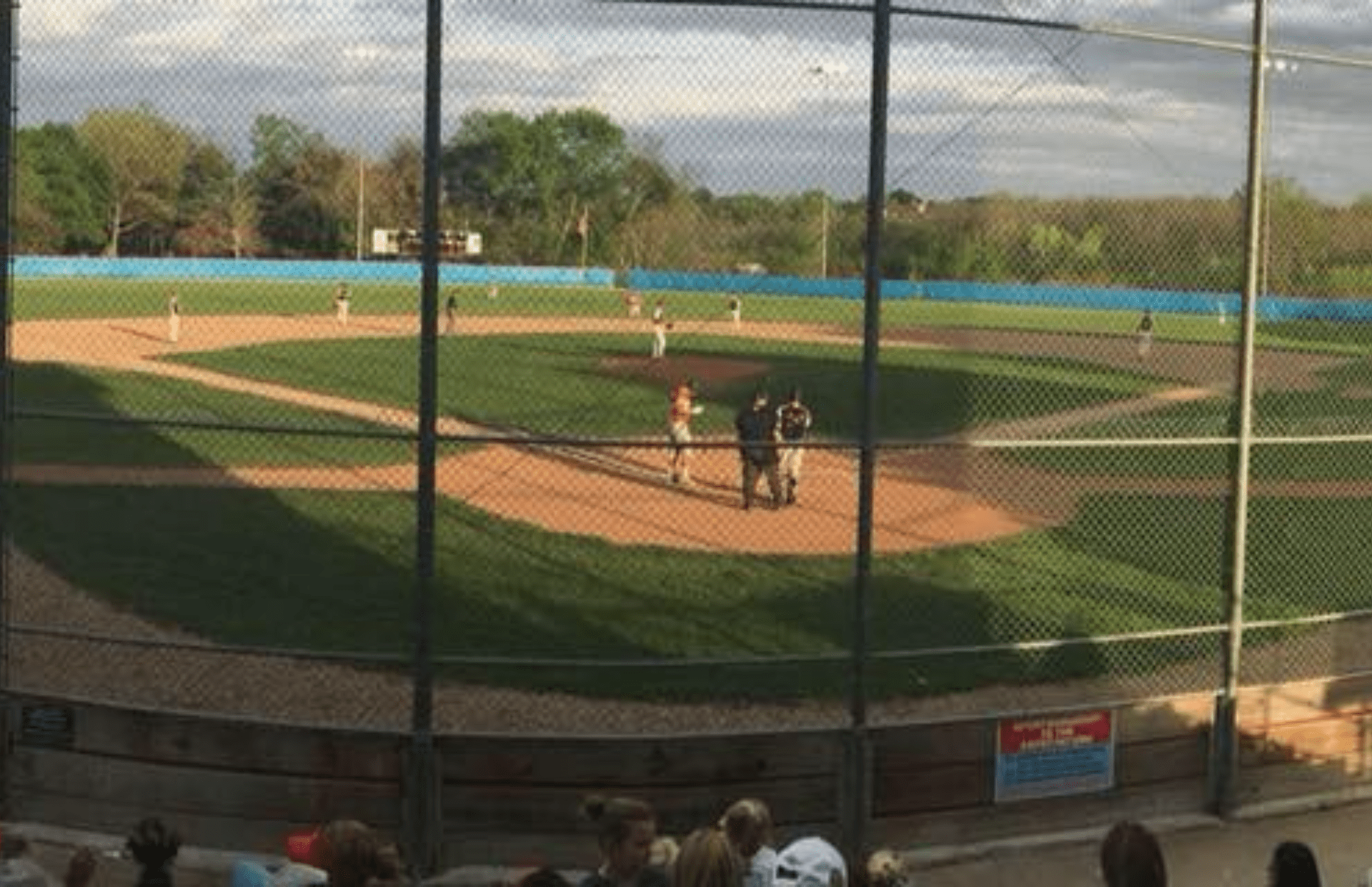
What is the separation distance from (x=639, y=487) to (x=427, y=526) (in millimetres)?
9983

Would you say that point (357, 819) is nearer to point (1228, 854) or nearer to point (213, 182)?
point (213, 182)

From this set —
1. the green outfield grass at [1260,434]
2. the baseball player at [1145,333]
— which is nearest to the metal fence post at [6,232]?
the baseball player at [1145,333]

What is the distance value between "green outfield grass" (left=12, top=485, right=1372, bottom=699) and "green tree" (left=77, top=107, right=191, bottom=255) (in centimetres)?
362

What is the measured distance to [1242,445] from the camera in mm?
10164

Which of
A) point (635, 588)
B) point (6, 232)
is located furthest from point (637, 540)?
point (6, 232)

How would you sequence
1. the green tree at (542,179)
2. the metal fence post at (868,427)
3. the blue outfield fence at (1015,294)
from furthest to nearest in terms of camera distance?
the blue outfield fence at (1015,294), the green tree at (542,179), the metal fence post at (868,427)

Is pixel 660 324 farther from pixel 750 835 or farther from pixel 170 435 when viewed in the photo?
pixel 170 435

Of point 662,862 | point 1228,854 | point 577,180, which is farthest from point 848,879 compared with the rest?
point 577,180

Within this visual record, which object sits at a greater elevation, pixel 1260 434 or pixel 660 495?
pixel 1260 434

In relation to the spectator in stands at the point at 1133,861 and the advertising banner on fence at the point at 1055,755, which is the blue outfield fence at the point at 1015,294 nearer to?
the advertising banner on fence at the point at 1055,755

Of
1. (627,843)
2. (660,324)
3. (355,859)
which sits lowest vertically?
(627,843)

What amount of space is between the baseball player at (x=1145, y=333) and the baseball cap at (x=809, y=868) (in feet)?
29.5

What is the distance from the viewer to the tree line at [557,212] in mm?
9375

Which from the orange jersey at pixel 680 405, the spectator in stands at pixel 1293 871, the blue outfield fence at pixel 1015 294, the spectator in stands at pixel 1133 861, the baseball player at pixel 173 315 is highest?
the blue outfield fence at pixel 1015 294
